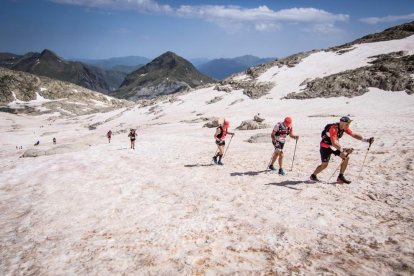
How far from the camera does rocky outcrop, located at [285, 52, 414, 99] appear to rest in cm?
5280

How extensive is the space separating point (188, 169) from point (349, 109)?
124ft

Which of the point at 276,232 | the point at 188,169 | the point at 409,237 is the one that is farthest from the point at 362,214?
the point at 188,169

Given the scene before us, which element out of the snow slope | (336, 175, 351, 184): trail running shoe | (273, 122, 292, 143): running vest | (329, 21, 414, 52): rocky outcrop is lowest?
the snow slope

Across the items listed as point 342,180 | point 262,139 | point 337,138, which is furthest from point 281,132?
point 262,139

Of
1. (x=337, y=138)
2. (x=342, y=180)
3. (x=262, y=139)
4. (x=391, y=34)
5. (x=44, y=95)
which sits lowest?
(x=262, y=139)

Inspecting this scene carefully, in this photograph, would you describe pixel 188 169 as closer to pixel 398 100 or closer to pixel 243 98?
pixel 398 100

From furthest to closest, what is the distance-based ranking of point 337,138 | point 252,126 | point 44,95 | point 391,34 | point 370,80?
point 44,95
point 391,34
point 370,80
point 252,126
point 337,138

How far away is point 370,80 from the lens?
56375mm

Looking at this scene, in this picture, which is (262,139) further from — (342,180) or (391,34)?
(391,34)

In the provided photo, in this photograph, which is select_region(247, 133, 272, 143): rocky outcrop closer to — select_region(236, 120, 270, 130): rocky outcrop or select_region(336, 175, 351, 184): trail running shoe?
select_region(236, 120, 270, 130): rocky outcrop

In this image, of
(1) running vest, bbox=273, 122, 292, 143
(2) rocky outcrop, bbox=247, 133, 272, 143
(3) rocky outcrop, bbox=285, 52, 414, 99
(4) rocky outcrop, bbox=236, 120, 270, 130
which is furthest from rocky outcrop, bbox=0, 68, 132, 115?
(1) running vest, bbox=273, 122, 292, 143

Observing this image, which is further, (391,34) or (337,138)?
(391,34)

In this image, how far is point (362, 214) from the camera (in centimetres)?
969

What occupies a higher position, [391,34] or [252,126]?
[391,34]
